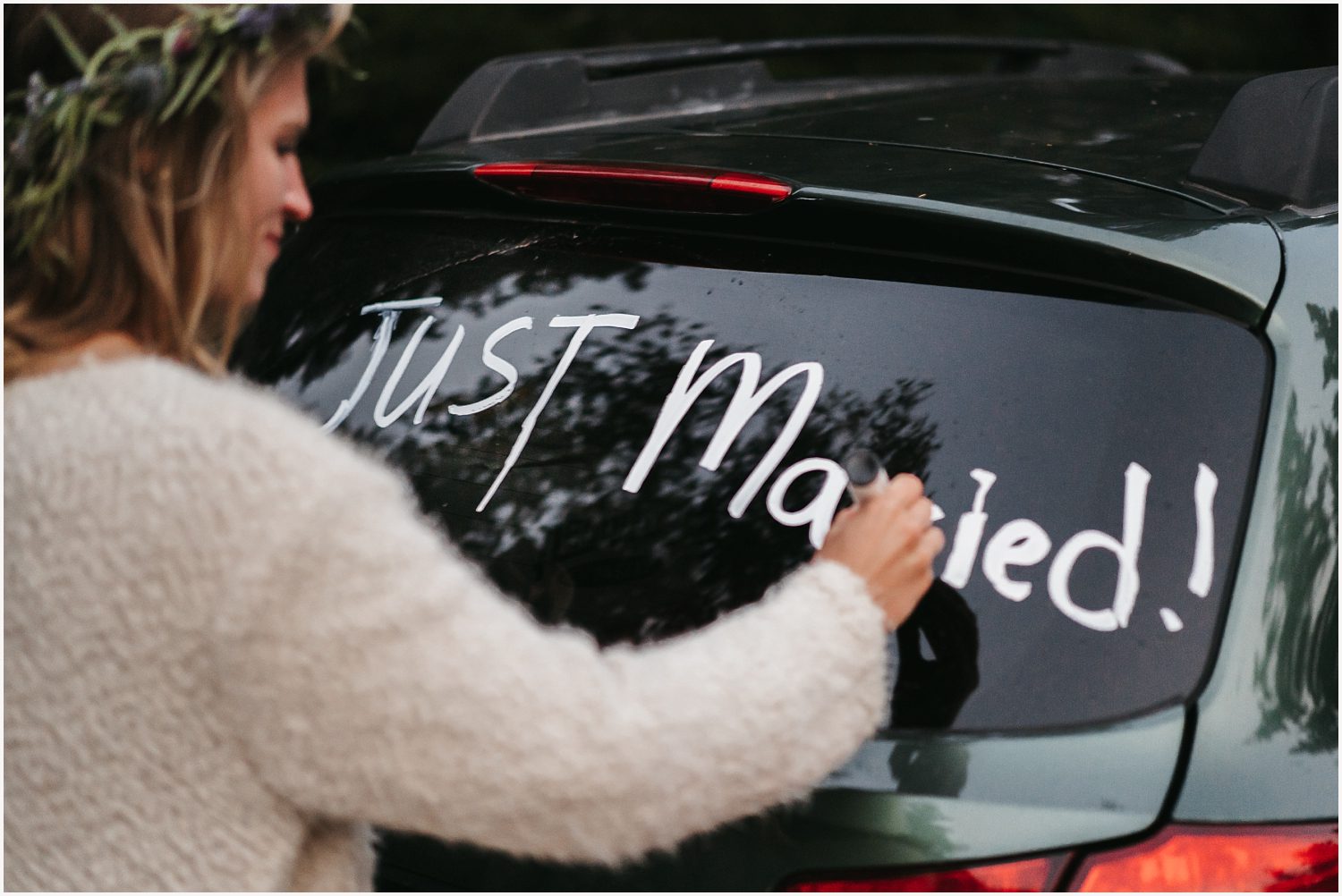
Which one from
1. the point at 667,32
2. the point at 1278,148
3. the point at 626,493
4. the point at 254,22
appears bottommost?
the point at 626,493

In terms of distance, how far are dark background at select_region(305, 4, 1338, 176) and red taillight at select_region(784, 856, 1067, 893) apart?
5120mm

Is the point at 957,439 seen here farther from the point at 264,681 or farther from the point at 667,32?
the point at 667,32

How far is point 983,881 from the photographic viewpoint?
144 centimetres

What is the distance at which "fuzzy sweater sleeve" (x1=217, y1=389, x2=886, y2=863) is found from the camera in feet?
4.03

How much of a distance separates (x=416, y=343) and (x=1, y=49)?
29.9 inches

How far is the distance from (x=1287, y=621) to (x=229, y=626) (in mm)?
1058

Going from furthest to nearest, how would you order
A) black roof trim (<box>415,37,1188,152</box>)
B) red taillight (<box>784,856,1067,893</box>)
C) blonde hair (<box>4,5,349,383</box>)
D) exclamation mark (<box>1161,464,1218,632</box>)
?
black roof trim (<box>415,37,1188,152</box>) < exclamation mark (<box>1161,464,1218,632</box>) < red taillight (<box>784,856,1067,893</box>) < blonde hair (<box>4,5,349,383</box>)

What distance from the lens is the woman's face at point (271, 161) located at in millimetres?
1388

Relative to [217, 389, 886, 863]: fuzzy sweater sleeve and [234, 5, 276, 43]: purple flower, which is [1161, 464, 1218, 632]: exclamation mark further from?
[234, 5, 276, 43]: purple flower

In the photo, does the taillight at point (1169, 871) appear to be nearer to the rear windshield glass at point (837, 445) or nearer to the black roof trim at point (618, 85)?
the rear windshield glass at point (837, 445)

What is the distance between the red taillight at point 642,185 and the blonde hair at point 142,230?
0.62 metres

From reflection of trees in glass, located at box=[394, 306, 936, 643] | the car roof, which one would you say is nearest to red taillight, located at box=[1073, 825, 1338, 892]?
reflection of trees in glass, located at box=[394, 306, 936, 643]

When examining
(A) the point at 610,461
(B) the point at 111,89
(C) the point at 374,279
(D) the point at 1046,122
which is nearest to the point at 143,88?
(B) the point at 111,89

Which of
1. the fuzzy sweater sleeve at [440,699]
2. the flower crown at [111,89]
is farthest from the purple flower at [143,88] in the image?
the fuzzy sweater sleeve at [440,699]
